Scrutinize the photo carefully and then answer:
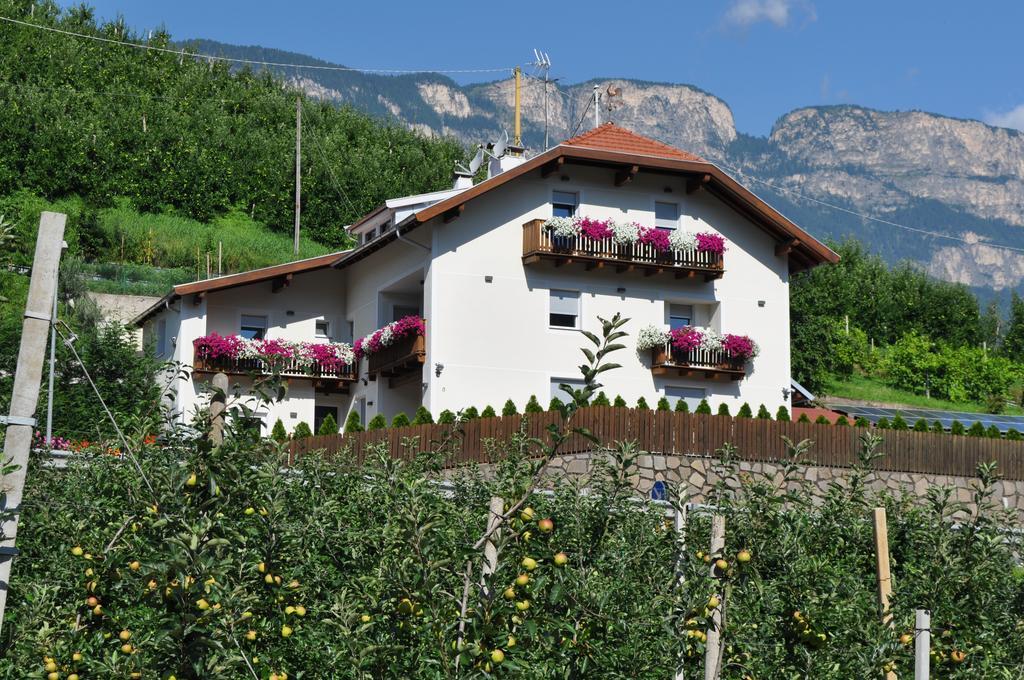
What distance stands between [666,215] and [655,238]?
1.61 meters

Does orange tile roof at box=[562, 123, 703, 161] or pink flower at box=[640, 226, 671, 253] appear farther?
orange tile roof at box=[562, 123, 703, 161]

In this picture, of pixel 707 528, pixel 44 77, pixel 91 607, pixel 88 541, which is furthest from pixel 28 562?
pixel 44 77

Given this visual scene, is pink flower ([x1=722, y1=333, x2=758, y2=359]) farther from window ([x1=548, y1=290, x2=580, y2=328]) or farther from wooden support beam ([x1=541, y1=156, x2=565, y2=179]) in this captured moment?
wooden support beam ([x1=541, y1=156, x2=565, y2=179])

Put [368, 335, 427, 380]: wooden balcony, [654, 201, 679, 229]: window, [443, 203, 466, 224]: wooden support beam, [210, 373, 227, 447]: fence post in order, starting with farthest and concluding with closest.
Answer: [654, 201, 679, 229]: window → [368, 335, 427, 380]: wooden balcony → [443, 203, 466, 224]: wooden support beam → [210, 373, 227, 447]: fence post

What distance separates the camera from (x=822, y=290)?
66312 millimetres

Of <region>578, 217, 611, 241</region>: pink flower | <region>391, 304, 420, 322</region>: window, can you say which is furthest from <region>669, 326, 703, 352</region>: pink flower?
<region>391, 304, 420, 322</region>: window

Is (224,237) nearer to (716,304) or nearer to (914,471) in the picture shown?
(716,304)

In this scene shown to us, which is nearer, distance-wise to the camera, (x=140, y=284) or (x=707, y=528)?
(x=707, y=528)

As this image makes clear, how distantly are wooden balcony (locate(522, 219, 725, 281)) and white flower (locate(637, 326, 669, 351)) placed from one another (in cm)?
144

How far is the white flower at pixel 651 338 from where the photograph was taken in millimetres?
33656

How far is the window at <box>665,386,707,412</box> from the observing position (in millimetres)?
34188

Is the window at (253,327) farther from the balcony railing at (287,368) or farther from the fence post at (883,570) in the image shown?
the fence post at (883,570)

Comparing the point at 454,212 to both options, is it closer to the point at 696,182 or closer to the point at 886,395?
the point at 696,182

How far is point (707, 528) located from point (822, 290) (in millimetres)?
55531
